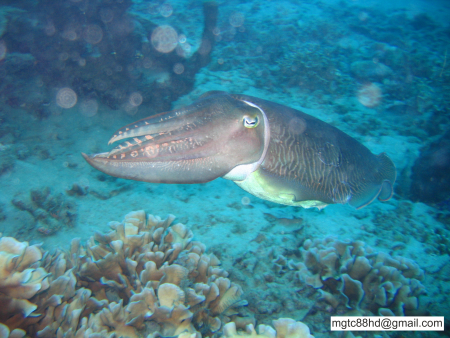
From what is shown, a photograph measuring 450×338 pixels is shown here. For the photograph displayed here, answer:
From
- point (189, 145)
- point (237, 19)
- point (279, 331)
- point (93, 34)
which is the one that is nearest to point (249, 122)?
point (189, 145)

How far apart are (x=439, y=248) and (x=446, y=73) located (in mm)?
9954

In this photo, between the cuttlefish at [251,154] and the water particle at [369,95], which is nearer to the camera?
the cuttlefish at [251,154]

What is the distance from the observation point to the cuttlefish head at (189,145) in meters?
1.71

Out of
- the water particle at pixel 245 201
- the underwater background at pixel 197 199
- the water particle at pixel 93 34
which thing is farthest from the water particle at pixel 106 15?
the water particle at pixel 245 201

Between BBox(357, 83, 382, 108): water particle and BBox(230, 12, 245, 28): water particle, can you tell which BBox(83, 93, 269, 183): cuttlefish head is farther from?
BBox(230, 12, 245, 28): water particle

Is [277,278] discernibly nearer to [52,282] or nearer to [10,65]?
[52,282]

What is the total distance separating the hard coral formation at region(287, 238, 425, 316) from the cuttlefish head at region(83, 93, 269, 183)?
1995 mm

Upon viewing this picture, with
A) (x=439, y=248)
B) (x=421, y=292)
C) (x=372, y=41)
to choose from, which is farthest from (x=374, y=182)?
(x=372, y=41)

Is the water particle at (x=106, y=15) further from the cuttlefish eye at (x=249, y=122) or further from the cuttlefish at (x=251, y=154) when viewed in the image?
the cuttlefish eye at (x=249, y=122)

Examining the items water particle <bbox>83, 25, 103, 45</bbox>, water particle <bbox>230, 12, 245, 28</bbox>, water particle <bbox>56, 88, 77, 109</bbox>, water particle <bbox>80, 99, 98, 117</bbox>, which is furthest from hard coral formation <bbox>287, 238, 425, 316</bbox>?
water particle <bbox>230, 12, 245, 28</bbox>

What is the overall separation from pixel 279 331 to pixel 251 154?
172 cm

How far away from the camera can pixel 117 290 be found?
268 centimetres

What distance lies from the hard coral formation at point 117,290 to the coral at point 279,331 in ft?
1.15

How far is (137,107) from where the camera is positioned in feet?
26.8
